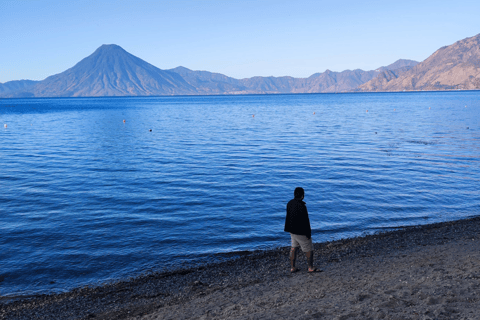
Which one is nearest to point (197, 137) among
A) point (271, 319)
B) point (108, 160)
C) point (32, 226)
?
point (108, 160)

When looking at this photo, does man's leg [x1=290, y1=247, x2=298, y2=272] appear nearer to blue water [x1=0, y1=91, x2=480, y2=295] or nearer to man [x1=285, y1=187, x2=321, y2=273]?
man [x1=285, y1=187, x2=321, y2=273]

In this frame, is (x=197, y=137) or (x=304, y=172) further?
(x=197, y=137)

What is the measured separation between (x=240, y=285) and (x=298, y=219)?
2.49 metres

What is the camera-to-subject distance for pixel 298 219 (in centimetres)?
1086

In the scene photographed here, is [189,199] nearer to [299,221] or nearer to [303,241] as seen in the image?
[303,241]

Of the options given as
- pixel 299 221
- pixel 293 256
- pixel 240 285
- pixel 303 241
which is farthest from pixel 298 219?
pixel 240 285

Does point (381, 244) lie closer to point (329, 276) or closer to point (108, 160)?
point (329, 276)

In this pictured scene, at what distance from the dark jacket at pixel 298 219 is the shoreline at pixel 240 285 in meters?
1.40

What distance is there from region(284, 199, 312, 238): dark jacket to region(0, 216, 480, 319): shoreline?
1399 mm

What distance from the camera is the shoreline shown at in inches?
366

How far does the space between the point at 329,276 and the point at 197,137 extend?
44103 mm

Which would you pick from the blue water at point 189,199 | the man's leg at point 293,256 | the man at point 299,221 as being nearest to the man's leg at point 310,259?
the man at point 299,221

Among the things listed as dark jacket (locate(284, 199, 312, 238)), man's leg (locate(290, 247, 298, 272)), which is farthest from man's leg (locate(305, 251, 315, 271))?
dark jacket (locate(284, 199, 312, 238))

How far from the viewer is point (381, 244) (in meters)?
14.5
